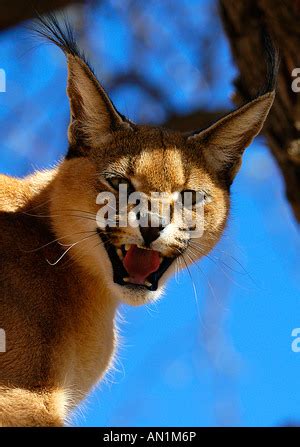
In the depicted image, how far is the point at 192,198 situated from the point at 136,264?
564 millimetres

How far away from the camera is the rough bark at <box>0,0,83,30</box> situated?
828 cm

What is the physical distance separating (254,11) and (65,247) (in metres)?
1.88

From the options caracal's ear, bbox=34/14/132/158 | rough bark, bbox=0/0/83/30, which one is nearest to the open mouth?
caracal's ear, bbox=34/14/132/158

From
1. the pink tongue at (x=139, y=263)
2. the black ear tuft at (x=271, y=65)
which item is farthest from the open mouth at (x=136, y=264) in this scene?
the black ear tuft at (x=271, y=65)

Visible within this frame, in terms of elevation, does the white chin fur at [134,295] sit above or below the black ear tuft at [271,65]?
below

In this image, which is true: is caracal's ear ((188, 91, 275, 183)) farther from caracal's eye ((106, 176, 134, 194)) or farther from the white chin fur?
the white chin fur

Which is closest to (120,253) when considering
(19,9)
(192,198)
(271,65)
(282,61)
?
(192,198)

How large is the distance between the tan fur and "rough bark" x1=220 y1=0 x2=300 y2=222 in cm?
36

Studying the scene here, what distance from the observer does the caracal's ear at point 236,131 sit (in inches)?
262

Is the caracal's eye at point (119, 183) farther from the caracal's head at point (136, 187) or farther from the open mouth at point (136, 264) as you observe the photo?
the open mouth at point (136, 264)

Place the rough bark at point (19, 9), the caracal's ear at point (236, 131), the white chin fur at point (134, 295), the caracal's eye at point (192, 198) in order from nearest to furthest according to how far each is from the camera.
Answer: the white chin fur at point (134, 295) → the caracal's eye at point (192, 198) → the caracal's ear at point (236, 131) → the rough bark at point (19, 9)

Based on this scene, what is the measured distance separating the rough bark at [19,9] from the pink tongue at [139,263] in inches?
106
